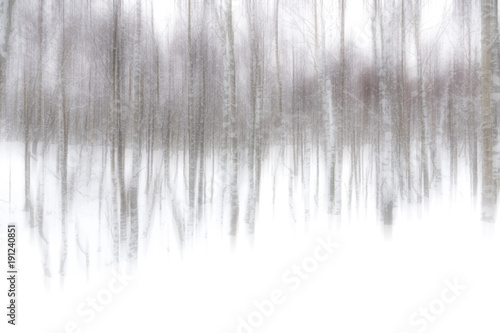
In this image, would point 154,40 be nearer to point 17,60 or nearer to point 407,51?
point 17,60

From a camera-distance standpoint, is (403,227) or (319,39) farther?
(319,39)

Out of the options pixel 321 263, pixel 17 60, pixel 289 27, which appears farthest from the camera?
pixel 289 27

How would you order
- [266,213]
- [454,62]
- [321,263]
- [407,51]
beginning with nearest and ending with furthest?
1. [321,263]
2. [407,51]
3. [454,62]
4. [266,213]

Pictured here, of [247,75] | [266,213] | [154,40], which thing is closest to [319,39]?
[247,75]

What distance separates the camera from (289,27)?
37.1 feet

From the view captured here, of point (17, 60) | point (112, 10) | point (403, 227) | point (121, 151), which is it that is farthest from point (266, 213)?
point (17, 60)

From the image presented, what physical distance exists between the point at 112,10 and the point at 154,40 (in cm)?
416

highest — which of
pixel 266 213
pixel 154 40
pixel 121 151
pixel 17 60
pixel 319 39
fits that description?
pixel 154 40

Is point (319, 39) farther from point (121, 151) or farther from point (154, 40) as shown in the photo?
point (121, 151)

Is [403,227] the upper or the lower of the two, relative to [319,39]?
lower

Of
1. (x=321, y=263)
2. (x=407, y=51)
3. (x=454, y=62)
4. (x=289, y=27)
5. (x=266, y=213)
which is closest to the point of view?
(x=321, y=263)

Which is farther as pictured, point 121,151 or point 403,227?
point 403,227

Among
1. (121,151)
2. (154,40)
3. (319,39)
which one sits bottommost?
(121,151)

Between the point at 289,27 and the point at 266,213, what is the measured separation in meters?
9.07
